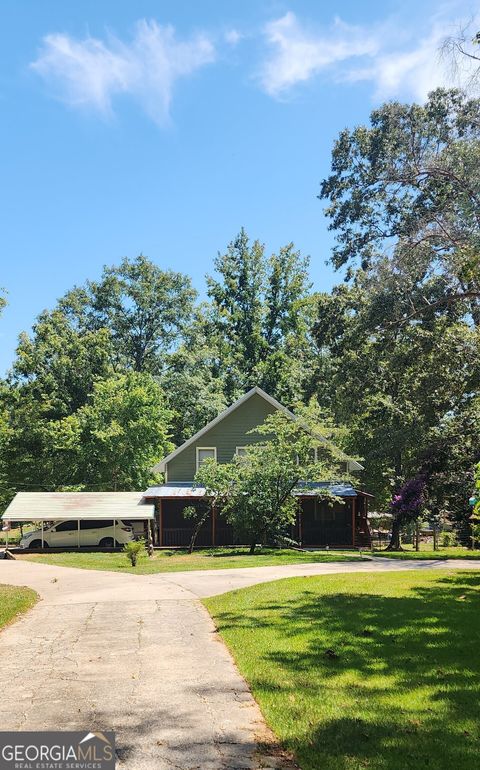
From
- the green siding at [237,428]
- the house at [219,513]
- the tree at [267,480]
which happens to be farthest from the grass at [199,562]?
the green siding at [237,428]

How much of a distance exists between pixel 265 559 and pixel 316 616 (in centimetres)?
1274

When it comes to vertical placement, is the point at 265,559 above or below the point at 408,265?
below

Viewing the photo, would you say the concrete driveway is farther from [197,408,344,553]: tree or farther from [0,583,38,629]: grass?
[197,408,344,553]: tree

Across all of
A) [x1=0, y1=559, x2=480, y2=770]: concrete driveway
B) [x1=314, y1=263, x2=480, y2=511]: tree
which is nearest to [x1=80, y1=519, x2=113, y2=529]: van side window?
[x1=314, y1=263, x2=480, y2=511]: tree

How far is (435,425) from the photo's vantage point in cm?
2959

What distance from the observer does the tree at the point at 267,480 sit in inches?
1039

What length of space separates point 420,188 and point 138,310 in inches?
1472

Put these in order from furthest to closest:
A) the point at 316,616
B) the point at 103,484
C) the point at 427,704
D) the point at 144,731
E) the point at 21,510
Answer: the point at 103,484, the point at 21,510, the point at 316,616, the point at 427,704, the point at 144,731

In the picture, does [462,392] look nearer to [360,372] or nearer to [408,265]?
[360,372]

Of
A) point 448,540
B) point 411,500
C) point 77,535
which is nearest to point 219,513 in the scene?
point 77,535

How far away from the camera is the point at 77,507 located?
1241 inches

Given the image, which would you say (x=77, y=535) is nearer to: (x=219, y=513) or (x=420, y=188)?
(x=219, y=513)

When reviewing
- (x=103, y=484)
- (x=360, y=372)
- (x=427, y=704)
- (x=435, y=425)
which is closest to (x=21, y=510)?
(x=103, y=484)

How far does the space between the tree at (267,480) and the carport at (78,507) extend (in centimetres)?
521
